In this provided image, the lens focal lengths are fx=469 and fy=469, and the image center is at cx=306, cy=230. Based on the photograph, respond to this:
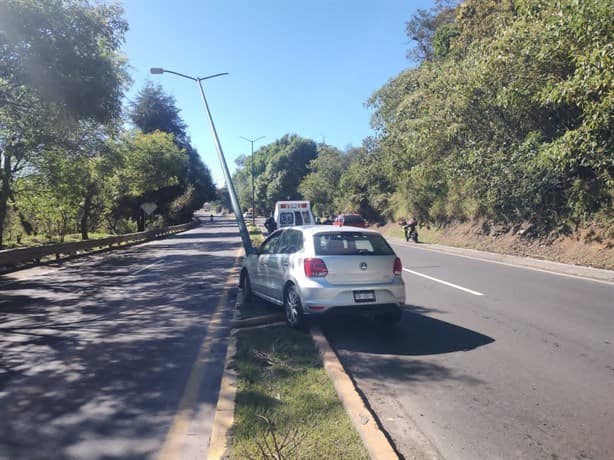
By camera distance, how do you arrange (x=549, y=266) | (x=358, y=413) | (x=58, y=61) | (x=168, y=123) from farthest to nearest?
(x=168, y=123) → (x=549, y=266) → (x=58, y=61) → (x=358, y=413)

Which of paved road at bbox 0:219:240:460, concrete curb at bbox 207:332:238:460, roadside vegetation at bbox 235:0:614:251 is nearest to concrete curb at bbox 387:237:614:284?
roadside vegetation at bbox 235:0:614:251

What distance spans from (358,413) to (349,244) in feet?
11.3

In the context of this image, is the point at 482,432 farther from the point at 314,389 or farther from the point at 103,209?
the point at 103,209

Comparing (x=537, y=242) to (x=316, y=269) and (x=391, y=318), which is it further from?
(x=316, y=269)

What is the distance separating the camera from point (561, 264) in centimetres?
1537

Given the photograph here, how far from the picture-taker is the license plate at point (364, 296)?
263 inches

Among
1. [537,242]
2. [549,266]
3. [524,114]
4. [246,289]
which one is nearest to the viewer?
[246,289]

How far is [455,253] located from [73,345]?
1766cm

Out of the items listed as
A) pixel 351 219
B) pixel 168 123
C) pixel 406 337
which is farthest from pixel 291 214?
pixel 168 123

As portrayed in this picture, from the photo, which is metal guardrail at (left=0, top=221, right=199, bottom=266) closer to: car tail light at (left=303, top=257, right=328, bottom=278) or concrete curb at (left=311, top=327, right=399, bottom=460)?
car tail light at (left=303, top=257, right=328, bottom=278)

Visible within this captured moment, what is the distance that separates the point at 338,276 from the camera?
6.68 metres

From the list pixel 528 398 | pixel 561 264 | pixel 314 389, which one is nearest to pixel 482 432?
pixel 528 398

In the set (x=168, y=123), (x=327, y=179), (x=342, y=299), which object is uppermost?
(x=168, y=123)

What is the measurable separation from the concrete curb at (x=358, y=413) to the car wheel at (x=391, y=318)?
5.88 ft
